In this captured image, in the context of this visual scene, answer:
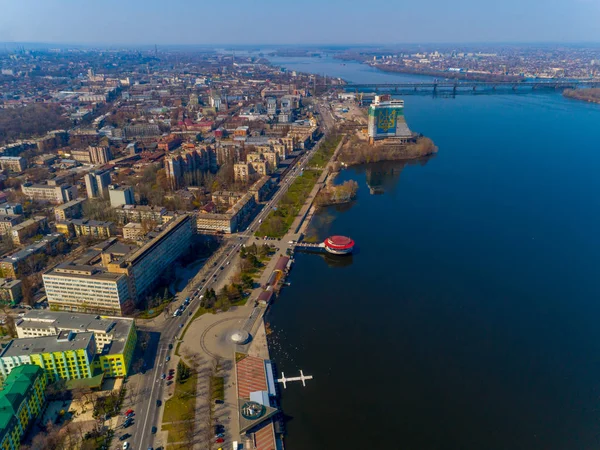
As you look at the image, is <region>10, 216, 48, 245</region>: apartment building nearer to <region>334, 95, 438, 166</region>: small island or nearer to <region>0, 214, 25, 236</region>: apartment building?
Answer: <region>0, 214, 25, 236</region>: apartment building

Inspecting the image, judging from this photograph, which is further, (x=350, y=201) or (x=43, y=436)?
(x=350, y=201)

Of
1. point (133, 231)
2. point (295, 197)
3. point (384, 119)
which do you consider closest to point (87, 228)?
point (133, 231)

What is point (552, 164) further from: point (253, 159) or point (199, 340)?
point (199, 340)

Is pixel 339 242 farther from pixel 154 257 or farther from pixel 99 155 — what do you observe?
pixel 99 155

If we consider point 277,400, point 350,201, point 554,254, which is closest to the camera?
point 277,400

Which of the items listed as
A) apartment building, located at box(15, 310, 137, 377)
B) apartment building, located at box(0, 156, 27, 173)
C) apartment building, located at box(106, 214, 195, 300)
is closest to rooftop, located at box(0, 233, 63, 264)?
apartment building, located at box(106, 214, 195, 300)

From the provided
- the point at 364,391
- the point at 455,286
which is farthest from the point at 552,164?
the point at 364,391
